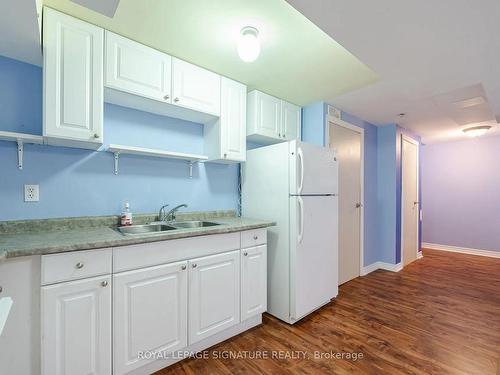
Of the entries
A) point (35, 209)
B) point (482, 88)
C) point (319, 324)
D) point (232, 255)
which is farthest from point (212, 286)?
point (482, 88)

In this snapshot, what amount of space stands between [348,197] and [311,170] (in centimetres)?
129

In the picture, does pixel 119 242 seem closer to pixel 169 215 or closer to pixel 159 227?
pixel 159 227

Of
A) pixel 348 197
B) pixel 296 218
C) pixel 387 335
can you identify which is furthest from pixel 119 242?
pixel 348 197

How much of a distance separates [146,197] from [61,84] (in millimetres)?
951

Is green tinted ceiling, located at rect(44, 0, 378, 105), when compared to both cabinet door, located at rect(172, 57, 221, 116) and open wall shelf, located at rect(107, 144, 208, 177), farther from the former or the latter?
open wall shelf, located at rect(107, 144, 208, 177)

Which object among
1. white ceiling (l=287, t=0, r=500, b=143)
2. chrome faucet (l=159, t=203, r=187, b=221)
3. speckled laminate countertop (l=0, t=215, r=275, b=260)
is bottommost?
speckled laminate countertop (l=0, t=215, r=275, b=260)

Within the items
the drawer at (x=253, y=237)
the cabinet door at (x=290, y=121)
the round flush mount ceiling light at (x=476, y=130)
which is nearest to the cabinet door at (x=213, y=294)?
the drawer at (x=253, y=237)

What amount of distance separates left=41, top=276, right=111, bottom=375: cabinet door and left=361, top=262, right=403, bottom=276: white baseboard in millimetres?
3304

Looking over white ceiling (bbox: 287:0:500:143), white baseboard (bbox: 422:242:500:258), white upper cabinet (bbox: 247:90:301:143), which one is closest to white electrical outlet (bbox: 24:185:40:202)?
white upper cabinet (bbox: 247:90:301:143)

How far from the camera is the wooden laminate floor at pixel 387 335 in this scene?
1.65 meters

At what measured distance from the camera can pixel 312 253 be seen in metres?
2.30

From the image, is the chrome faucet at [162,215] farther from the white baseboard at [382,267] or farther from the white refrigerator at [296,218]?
the white baseboard at [382,267]

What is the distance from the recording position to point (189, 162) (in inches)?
92.7

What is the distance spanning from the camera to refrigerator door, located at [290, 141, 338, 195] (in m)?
2.15
